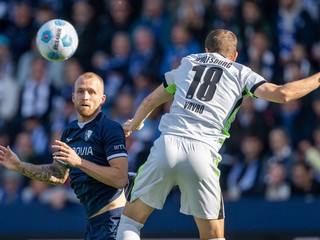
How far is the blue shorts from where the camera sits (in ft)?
25.6

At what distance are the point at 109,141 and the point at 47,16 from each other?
821 cm

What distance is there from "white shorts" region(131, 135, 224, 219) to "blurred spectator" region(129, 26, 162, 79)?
6.71 meters

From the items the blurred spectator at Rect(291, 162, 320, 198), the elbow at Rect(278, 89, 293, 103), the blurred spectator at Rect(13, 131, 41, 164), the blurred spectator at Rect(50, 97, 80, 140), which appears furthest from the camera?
the blurred spectator at Rect(50, 97, 80, 140)

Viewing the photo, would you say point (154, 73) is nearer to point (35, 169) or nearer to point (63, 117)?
point (63, 117)

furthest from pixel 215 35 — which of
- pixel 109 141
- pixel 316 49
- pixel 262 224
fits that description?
pixel 316 49

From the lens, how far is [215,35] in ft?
25.7

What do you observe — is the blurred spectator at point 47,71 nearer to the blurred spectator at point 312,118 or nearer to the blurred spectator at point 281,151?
the blurred spectator at point 281,151

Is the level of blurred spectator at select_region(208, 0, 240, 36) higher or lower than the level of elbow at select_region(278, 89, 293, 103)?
higher

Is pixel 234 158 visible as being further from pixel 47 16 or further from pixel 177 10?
pixel 47 16

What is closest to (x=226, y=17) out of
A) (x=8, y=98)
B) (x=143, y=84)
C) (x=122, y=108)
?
(x=143, y=84)

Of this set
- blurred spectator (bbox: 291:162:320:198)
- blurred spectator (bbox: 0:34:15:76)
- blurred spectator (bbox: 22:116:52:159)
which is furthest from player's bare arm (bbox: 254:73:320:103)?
blurred spectator (bbox: 0:34:15:76)

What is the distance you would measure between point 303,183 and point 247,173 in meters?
0.78

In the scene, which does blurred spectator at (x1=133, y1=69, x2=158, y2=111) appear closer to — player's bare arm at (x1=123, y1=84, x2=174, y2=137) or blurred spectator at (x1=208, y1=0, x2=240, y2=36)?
blurred spectator at (x1=208, y1=0, x2=240, y2=36)

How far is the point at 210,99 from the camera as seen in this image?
7.65 meters
